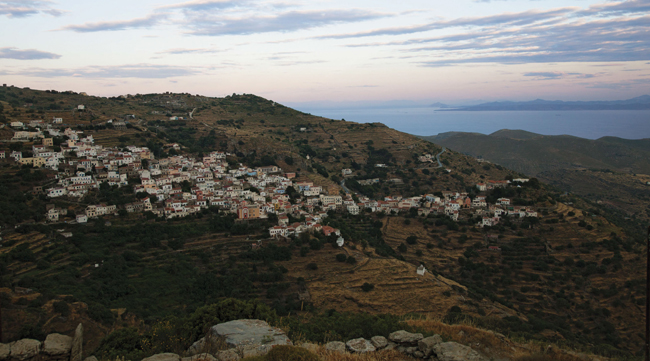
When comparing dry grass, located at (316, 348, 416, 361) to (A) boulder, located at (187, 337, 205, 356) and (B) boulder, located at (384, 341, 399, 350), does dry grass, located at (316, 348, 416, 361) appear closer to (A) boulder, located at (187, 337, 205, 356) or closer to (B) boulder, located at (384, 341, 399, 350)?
(B) boulder, located at (384, 341, 399, 350)

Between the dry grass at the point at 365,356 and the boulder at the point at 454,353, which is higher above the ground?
the boulder at the point at 454,353

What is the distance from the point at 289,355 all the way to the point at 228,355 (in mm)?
1244

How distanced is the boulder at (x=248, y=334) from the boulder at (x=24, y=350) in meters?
2.64

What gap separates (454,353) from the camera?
616 centimetres

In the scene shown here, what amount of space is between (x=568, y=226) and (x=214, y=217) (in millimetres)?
23071

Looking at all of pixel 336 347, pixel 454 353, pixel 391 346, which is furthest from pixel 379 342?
pixel 454 353

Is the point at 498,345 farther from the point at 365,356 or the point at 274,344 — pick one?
the point at 274,344

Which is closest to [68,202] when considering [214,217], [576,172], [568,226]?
[214,217]

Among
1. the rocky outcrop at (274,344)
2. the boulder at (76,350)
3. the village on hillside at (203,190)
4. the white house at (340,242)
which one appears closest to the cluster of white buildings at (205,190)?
the village on hillside at (203,190)

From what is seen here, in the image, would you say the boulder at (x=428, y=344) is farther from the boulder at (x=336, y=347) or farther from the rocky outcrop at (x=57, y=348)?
the rocky outcrop at (x=57, y=348)

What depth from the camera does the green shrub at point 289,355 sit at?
526 centimetres

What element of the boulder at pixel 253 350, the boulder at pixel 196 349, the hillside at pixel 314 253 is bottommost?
the hillside at pixel 314 253

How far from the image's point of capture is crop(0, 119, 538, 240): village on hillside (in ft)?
78.7

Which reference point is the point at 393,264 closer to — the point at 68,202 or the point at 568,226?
the point at 568,226
